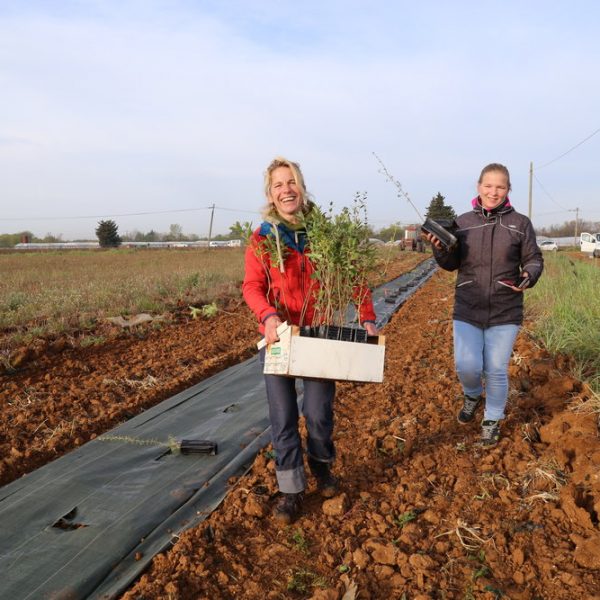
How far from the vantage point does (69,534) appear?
2.25 meters

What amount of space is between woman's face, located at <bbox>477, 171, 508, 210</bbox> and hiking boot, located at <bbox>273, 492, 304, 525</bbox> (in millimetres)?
1814

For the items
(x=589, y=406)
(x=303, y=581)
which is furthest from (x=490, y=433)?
(x=303, y=581)

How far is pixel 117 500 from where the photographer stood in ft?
8.44

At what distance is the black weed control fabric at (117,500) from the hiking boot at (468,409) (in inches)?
50.2

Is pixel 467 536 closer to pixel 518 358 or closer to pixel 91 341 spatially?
pixel 518 358

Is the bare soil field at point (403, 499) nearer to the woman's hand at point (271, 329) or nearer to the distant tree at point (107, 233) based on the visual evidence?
the woman's hand at point (271, 329)

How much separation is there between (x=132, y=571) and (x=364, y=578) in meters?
0.94

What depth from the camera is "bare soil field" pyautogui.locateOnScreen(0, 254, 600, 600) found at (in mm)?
1896

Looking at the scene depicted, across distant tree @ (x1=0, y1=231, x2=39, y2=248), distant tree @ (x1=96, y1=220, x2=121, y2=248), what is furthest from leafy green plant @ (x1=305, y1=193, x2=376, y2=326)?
distant tree @ (x1=0, y1=231, x2=39, y2=248)

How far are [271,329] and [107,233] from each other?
5353 centimetres

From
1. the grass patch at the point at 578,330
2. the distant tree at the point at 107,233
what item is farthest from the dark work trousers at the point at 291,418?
the distant tree at the point at 107,233

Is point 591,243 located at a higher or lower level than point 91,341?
higher

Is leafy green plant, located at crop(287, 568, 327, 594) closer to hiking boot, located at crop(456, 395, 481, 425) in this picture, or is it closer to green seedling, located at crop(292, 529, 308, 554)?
green seedling, located at crop(292, 529, 308, 554)

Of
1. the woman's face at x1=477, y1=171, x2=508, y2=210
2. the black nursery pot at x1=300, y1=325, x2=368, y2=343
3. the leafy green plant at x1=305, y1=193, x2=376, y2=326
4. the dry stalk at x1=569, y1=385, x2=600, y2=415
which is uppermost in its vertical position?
the woman's face at x1=477, y1=171, x2=508, y2=210
